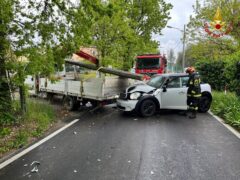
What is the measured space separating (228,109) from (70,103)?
6549 mm

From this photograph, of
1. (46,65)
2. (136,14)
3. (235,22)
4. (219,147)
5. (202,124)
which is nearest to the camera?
(219,147)

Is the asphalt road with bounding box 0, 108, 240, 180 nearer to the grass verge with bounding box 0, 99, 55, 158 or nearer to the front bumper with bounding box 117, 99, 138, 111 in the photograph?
the grass verge with bounding box 0, 99, 55, 158

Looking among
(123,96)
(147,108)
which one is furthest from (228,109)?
(123,96)

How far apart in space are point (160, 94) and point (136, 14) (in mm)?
17040

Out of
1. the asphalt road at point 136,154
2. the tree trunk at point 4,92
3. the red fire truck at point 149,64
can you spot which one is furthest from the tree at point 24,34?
the red fire truck at point 149,64

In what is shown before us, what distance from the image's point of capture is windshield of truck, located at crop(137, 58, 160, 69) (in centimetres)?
2308

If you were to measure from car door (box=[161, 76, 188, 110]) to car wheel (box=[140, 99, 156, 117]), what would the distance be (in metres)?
0.44

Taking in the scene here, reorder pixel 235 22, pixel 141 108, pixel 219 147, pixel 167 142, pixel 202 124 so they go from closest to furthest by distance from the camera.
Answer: pixel 219 147
pixel 167 142
pixel 202 124
pixel 141 108
pixel 235 22

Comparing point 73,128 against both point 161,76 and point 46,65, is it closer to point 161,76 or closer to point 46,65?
point 46,65

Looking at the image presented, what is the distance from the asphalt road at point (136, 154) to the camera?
4646 millimetres

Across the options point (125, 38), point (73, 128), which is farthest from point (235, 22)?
point (73, 128)

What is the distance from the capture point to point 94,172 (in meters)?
4.71

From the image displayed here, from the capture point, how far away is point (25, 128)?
7711mm

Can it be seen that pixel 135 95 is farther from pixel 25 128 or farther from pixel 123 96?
pixel 25 128
